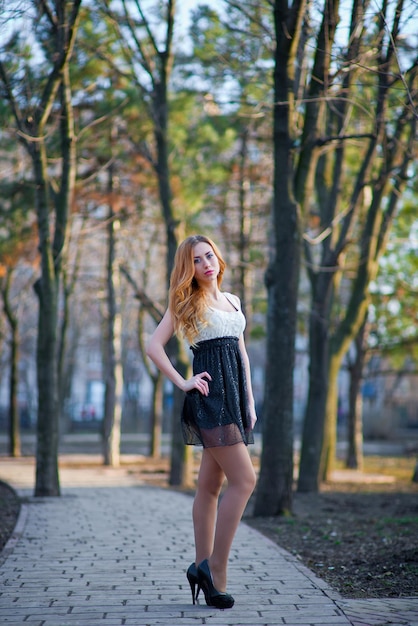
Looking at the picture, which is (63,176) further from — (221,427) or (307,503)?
(221,427)

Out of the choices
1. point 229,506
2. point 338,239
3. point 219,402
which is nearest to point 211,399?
point 219,402

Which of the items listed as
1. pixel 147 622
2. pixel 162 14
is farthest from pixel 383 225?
pixel 147 622

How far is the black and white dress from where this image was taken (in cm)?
483

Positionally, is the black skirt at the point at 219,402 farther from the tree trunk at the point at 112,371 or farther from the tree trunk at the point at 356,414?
the tree trunk at the point at 356,414

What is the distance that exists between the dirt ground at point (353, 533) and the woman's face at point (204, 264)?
226 centimetres

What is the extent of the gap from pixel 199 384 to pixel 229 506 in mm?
722

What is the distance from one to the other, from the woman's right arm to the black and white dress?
95 millimetres

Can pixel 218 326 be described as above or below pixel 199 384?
above

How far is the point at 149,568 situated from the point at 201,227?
16923 mm

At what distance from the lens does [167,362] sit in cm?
497

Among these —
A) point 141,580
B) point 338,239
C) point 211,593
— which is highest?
point 338,239

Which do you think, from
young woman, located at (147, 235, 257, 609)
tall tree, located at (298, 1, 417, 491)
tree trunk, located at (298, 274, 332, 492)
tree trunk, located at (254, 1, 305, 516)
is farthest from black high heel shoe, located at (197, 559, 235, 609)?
tree trunk, located at (298, 274, 332, 492)

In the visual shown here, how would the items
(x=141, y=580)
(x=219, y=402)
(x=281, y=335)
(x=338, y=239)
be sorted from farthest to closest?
1. (x=338, y=239)
2. (x=281, y=335)
3. (x=141, y=580)
4. (x=219, y=402)

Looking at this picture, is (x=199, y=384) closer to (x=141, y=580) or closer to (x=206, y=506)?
(x=206, y=506)
